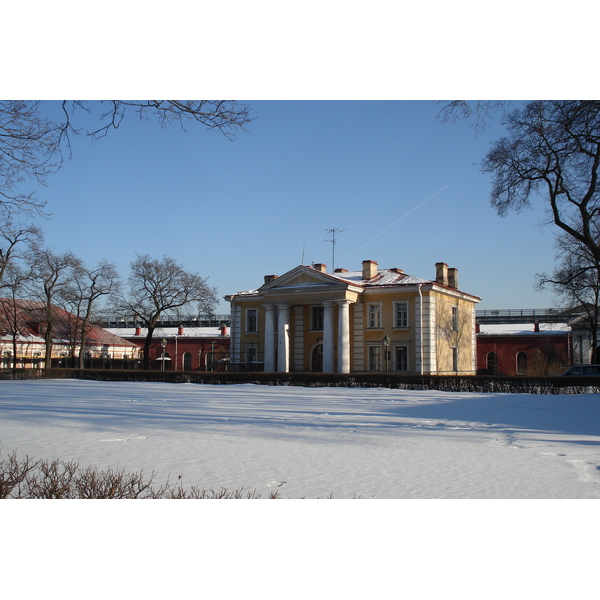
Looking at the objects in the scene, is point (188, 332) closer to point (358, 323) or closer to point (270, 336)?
point (270, 336)

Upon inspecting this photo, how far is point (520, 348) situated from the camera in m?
49.3

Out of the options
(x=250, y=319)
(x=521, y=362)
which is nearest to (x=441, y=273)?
(x=250, y=319)

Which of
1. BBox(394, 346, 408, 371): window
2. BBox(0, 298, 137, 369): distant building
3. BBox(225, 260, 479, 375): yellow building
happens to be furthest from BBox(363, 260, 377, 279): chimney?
BBox(0, 298, 137, 369): distant building

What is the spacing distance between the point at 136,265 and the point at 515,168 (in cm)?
3143

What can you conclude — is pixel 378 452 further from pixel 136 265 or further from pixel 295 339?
pixel 136 265

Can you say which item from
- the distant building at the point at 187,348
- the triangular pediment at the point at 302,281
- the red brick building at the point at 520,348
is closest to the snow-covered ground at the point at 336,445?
the triangular pediment at the point at 302,281

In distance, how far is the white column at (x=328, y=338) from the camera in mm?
37938

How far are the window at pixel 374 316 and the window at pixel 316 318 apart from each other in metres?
3.29

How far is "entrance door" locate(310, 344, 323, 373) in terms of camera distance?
40.8 metres

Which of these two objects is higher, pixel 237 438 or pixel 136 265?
pixel 136 265

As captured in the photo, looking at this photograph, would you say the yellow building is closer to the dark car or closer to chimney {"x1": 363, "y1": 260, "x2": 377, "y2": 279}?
chimney {"x1": 363, "y1": 260, "x2": 377, "y2": 279}

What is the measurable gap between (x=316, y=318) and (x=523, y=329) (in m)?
21.2

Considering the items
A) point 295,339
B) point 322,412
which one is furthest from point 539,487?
point 295,339

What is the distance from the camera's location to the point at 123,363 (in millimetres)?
Answer: 55969
